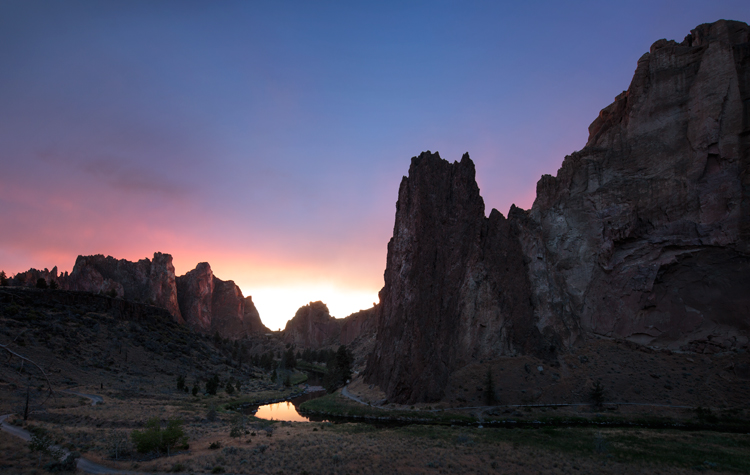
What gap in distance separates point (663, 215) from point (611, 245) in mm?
9213

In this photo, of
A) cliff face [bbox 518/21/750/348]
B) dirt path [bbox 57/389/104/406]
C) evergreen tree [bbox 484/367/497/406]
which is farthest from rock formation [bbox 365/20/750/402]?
dirt path [bbox 57/389/104/406]

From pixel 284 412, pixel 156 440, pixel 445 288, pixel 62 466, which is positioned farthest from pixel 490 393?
pixel 62 466

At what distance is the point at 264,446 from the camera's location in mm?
28078

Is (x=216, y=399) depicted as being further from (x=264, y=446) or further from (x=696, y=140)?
(x=696, y=140)

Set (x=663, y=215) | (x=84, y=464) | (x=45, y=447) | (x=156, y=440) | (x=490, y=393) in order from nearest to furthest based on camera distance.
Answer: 1. (x=84, y=464)
2. (x=45, y=447)
3. (x=156, y=440)
4. (x=490, y=393)
5. (x=663, y=215)

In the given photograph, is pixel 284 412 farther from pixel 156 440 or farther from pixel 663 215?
pixel 663 215

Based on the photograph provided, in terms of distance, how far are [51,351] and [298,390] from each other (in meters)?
45.9

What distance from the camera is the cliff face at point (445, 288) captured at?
194ft

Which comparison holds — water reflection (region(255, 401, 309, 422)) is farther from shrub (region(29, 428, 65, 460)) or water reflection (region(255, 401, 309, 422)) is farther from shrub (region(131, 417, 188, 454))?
shrub (region(29, 428, 65, 460))

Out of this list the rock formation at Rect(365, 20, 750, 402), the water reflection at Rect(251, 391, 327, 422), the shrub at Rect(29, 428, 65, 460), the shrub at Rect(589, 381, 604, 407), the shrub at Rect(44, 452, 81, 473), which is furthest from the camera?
the rock formation at Rect(365, 20, 750, 402)

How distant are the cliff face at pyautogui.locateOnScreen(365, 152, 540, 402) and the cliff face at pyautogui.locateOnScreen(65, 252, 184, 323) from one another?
356ft

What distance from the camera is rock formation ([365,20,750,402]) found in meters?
59.6

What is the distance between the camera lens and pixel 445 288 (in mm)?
65500

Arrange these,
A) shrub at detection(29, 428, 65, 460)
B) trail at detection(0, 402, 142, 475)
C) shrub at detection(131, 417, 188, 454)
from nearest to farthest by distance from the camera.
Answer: trail at detection(0, 402, 142, 475), shrub at detection(29, 428, 65, 460), shrub at detection(131, 417, 188, 454)
